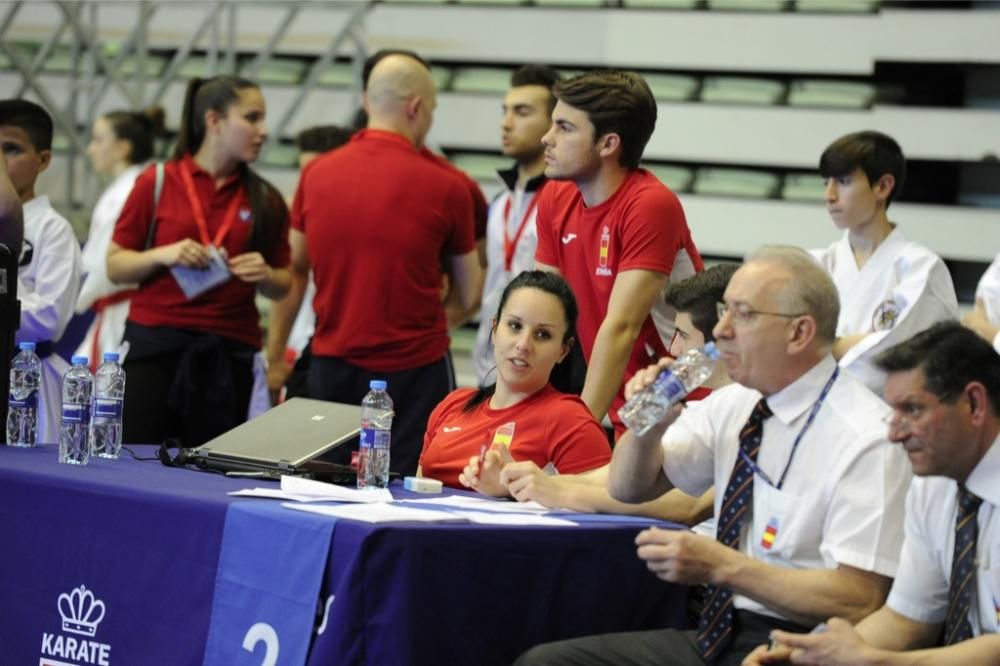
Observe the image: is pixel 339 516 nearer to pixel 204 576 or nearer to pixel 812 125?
pixel 204 576

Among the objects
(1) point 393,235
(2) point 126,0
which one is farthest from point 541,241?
(2) point 126,0

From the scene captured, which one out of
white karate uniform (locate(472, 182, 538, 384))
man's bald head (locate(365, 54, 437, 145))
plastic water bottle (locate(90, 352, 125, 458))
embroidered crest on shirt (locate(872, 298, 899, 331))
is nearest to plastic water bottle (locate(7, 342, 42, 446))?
plastic water bottle (locate(90, 352, 125, 458))

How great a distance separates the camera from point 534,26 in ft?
28.9

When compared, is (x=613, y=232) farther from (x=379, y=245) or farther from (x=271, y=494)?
(x=271, y=494)

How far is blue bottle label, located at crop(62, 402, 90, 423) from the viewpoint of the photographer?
374 centimetres

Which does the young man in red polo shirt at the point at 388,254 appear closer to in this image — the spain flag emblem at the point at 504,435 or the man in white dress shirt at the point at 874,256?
the man in white dress shirt at the point at 874,256

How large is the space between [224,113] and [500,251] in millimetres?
1354

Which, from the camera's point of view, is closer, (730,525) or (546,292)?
(730,525)

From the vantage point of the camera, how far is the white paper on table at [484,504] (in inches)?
130

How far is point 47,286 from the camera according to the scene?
4934 mm

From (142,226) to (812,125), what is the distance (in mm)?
3932

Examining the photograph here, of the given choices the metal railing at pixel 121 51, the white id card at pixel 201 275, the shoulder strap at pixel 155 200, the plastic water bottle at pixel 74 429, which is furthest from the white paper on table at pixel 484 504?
the metal railing at pixel 121 51

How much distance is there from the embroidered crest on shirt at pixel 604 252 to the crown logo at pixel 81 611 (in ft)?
5.35

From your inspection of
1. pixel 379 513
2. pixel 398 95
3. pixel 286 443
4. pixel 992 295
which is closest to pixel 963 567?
pixel 379 513
